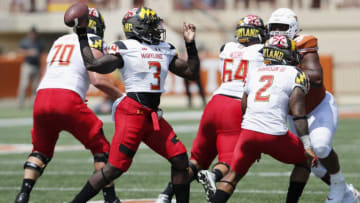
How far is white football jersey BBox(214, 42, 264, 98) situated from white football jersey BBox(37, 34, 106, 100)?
115 centimetres

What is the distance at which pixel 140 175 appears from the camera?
958 cm

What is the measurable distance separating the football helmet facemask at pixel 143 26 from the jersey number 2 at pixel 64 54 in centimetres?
64

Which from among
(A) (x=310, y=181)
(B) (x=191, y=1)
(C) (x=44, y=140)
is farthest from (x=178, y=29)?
(C) (x=44, y=140)

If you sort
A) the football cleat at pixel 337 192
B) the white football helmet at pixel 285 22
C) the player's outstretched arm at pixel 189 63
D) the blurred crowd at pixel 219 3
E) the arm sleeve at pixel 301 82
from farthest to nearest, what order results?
the blurred crowd at pixel 219 3 < the white football helmet at pixel 285 22 < the football cleat at pixel 337 192 < the player's outstretched arm at pixel 189 63 < the arm sleeve at pixel 301 82

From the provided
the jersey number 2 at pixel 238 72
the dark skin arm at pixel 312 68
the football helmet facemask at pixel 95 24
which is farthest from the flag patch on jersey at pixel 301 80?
the football helmet facemask at pixel 95 24

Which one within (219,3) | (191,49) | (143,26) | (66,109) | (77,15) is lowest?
(219,3)

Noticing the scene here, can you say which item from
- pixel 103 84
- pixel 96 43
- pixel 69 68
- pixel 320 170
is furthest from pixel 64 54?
pixel 320 170

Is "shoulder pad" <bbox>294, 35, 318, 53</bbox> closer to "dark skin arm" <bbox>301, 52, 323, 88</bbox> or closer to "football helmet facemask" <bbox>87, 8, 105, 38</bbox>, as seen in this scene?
"dark skin arm" <bbox>301, 52, 323, 88</bbox>

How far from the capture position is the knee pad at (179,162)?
6.73 meters

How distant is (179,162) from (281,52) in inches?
49.3

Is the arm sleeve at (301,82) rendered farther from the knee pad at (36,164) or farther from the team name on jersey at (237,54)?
the knee pad at (36,164)

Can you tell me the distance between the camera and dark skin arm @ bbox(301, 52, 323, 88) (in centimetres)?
700

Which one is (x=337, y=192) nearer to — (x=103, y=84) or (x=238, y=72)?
(x=238, y=72)

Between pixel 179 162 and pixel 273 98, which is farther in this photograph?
pixel 179 162
